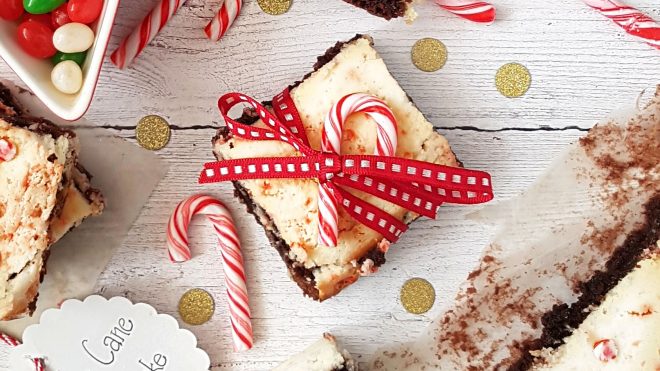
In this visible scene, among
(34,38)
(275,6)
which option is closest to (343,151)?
(275,6)

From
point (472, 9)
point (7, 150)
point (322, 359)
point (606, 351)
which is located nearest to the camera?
point (7, 150)

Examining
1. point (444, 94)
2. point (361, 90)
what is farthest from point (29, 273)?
point (444, 94)

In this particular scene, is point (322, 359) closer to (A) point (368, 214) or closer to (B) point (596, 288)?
(A) point (368, 214)

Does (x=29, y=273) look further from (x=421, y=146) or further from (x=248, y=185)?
(x=421, y=146)

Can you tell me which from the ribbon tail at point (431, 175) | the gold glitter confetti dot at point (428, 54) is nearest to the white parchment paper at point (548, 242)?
the ribbon tail at point (431, 175)

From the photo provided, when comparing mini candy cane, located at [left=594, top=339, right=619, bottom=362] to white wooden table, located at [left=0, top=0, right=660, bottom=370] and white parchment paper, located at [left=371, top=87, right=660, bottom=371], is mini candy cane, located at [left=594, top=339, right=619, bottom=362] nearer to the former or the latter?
white parchment paper, located at [left=371, top=87, right=660, bottom=371]
